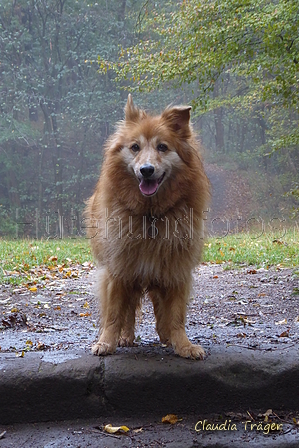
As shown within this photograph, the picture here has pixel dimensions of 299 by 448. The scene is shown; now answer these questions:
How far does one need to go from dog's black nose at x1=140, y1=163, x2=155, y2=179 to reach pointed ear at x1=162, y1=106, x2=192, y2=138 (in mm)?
487

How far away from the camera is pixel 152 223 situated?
3.54 metres

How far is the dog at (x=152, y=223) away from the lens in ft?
11.4

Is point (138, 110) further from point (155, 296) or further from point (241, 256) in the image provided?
point (241, 256)

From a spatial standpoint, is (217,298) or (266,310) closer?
(266,310)

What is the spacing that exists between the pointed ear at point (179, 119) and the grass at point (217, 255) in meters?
3.79

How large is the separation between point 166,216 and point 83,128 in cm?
2259

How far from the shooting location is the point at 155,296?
149 inches

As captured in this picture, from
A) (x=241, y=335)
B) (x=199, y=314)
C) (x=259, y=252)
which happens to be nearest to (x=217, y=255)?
(x=259, y=252)

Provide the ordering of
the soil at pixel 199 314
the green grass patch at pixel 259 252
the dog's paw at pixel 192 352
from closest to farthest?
the dog's paw at pixel 192 352 → the soil at pixel 199 314 → the green grass patch at pixel 259 252

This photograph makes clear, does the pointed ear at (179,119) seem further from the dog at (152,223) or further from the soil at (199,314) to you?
the soil at (199,314)

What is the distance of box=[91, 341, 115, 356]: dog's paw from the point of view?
335 centimetres

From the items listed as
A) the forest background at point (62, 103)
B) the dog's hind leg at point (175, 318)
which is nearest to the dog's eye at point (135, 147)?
the dog's hind leg at point (175, 318)

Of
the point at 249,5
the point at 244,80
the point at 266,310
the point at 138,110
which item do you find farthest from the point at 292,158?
the point at 138,110

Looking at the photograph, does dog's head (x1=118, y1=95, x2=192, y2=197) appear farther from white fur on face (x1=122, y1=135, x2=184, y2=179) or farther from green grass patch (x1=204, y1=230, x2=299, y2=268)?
green grass patch (x1=204, y1=230, x2=299, y2=268)
